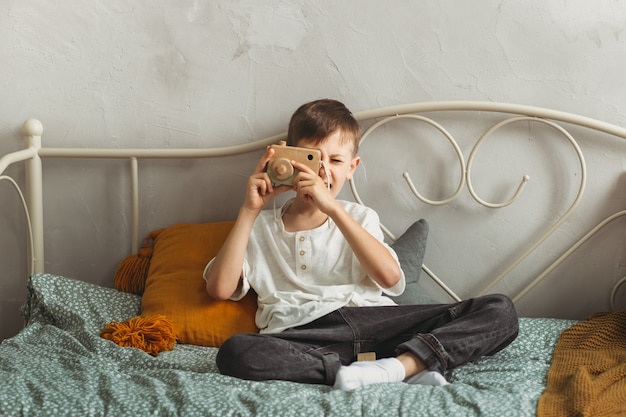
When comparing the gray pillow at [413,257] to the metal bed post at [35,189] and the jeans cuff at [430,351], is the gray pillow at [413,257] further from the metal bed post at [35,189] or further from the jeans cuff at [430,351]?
the metal bed post at [35,189]

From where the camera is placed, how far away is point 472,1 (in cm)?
194

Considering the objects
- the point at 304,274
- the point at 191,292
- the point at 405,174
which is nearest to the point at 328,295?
the point at 304,274

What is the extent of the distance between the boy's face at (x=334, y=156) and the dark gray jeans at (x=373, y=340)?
27 cm

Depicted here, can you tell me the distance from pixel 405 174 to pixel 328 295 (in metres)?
0.44

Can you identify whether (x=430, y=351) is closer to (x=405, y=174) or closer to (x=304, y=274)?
(x=304, y=274)

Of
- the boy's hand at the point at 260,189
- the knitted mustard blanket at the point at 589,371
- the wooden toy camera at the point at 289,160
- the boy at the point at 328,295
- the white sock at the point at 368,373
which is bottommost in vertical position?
the knitted mustard blanket at the point at 589,371

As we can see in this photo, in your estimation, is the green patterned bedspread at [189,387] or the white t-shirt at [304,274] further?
the white t-shirt at [304,274]

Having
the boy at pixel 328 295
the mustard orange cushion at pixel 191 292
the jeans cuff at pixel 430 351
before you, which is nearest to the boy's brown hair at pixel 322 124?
→ the boy at pixel 328 295

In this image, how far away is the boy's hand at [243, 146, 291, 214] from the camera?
172 centimetres

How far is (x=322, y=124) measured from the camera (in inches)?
69.0

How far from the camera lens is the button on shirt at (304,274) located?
170 centimetres

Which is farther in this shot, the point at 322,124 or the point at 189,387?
the point at 322,124

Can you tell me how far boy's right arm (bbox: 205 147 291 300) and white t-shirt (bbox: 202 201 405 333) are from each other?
4 cm

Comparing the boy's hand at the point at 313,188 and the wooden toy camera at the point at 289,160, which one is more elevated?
the wooden toy camera at the point at 289,160
